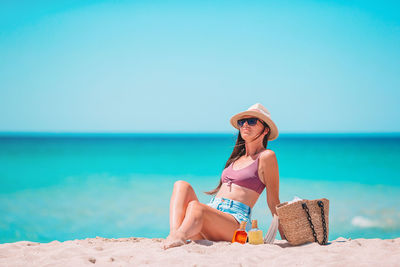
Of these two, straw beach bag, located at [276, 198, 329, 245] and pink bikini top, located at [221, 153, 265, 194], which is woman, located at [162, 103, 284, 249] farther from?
straw beach bag, located at [276, 198, 329, 245]

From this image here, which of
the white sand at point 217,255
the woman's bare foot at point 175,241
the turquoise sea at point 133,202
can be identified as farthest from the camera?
the turquoise sea at point 133,202

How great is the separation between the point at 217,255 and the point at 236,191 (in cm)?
105

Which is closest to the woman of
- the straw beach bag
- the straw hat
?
the straw hat

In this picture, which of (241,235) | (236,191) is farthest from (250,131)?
(241,235)

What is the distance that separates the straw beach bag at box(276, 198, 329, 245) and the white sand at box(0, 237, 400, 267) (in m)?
0.12

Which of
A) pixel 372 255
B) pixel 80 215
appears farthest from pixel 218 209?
pixel 80 215

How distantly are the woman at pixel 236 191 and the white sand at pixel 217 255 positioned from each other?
0.17 metres

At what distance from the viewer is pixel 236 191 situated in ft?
14.9

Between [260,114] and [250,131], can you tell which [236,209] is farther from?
[260,114]

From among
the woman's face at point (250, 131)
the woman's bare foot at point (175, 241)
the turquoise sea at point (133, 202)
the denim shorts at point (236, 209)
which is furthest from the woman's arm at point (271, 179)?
the woman's bare foot at point (175, 241)

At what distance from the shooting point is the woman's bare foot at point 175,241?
384 cm

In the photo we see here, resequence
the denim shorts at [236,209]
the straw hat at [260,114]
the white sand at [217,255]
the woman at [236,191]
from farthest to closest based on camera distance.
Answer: the straw hat at [260,114], the denim shorts at [236,209], the woman at [236,191], the white sand at [217,255]

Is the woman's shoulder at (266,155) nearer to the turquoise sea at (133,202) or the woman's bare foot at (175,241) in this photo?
the turquoise sea at (133,202)

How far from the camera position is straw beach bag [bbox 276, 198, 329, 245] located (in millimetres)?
3938
